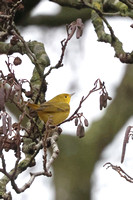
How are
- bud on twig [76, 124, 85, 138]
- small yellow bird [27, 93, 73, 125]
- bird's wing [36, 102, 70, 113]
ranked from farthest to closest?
bird's wing [36, 102, 70, 113] → small yellow bird [27, 93, 73, 125] → bud on twig [76, 124, 85, 138]

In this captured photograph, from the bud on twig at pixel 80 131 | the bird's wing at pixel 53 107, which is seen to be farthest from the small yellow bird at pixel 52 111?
the bud on twig at pixel 80 131

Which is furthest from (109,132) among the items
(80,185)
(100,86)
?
(100,86)

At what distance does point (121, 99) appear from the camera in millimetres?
7902

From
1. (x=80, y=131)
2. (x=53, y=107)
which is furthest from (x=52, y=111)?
(x=80, y=131)

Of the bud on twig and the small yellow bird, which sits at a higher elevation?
the small yellow bird

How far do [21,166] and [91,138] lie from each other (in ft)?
16.1

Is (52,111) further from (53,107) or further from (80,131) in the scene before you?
(80,131)

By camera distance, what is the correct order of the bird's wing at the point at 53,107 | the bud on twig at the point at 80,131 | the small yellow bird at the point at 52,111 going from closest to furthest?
the bud on twig at the point at 80,131 → the small yellow bird at the point at 52,111 → the bird's wing at the point at 53,107

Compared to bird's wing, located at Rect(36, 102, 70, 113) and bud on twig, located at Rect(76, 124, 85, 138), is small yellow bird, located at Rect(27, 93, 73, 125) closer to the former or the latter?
bird's wing, located at Rect(36, 102, 70, 113)

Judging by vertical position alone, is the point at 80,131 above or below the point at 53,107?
below

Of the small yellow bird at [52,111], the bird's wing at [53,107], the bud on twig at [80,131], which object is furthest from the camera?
the bird's wing at [53,107]

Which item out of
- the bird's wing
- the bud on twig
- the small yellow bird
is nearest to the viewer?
the bud on twig

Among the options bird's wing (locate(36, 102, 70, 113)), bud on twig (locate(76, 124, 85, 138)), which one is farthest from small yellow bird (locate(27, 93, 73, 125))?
bud on twig (locate(76, 124, 85, 138))

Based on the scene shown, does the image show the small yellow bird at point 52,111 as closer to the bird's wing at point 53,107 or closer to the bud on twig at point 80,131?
the bird's wing at point 53,107
